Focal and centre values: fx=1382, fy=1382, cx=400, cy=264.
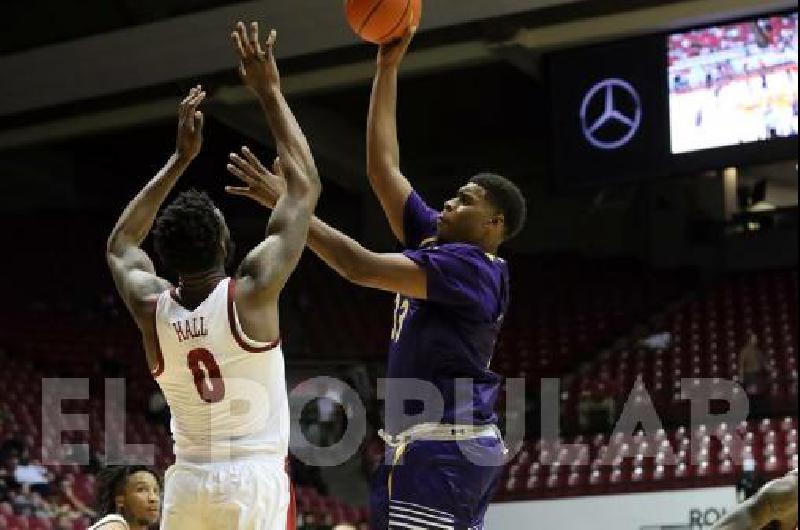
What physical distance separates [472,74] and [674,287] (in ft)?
13.8

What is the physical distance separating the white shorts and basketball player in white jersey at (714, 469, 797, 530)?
52.3 inches

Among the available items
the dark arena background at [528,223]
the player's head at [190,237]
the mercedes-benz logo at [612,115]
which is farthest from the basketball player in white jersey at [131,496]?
the mercedes-benz logo at [612,115]

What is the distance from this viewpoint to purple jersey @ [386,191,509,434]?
4.12 meters

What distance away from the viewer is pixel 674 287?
63.6 feet

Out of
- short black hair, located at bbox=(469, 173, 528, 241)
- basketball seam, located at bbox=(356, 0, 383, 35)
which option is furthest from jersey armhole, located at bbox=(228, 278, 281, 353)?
basketball seam, located at bbox=(356, 0, 383, 35)

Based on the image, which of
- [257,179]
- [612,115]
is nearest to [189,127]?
[257,179]

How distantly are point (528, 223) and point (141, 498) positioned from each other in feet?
53.3

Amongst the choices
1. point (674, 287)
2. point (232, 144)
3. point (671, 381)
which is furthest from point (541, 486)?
point (232, 144)

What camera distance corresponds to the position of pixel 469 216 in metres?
4.31

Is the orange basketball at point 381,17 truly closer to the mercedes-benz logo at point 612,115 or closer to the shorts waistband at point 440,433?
the shorts waistband at point 440,433

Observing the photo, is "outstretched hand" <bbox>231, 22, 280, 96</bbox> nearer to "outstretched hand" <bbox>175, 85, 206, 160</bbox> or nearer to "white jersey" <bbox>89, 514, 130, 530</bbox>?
"outstretched hand" <bbox>175, 85, 206, 160</bbox>

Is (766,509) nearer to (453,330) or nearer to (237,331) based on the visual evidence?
(453,330)

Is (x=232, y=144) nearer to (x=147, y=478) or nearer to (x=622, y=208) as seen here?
(x=622, y=208)

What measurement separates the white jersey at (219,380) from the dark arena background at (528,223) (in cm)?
755
